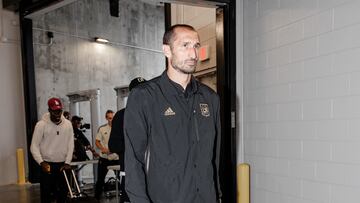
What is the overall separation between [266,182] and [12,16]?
5691mm

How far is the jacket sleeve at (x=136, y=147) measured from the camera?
66.6 inches

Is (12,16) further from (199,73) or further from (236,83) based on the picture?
(236,83)

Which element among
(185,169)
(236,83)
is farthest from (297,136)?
(185,169)

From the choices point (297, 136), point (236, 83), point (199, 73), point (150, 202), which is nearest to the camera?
point (150, 202)

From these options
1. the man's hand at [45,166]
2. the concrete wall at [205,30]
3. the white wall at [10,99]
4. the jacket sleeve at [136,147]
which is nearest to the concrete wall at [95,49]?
the white wall at [10,99]

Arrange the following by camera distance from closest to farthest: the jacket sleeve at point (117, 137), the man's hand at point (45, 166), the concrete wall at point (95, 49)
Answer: the jacket sleeve at point (117, 137)
the man's hand at point (45, 166)
the concrete wall at point (95, 49)

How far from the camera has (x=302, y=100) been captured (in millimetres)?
2738

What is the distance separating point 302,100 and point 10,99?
5532 millimetres

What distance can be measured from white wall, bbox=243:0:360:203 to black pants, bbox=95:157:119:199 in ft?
11.5

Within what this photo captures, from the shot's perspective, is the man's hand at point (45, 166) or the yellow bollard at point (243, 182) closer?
the yellow bollard at point (243, 182)

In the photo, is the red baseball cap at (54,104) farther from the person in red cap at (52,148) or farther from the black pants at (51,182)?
the black pants at (51,182)

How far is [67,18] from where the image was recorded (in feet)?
26.3

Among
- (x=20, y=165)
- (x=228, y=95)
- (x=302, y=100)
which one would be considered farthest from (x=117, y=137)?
(x=20, y=165)

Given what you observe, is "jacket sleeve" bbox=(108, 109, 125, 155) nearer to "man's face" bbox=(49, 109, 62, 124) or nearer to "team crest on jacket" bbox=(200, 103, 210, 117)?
"team crest on jacket" bbox=(200, 103, 210, 117)
